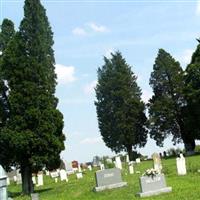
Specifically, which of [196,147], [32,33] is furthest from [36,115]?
[196,147]

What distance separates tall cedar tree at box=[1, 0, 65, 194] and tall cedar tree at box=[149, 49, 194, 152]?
31057 mm

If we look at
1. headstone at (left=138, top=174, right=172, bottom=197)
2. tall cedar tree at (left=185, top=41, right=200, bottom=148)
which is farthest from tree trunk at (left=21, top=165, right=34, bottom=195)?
tall cedar tree at (left=185, top=41, right=200, bottom=148)

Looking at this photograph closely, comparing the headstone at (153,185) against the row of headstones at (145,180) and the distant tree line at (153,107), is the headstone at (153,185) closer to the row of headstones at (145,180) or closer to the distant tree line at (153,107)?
the row of headstones at (145,180)

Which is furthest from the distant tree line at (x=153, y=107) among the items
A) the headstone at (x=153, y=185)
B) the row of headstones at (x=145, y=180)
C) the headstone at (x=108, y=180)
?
the headstone at (x=153, y=185)

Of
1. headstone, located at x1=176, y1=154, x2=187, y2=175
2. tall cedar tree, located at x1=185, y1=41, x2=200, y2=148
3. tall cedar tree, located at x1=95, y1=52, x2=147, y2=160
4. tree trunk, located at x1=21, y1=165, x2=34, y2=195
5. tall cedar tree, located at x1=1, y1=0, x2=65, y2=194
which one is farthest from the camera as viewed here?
tall cedar tree, located at x1=95, y1=52, x2=147, y2=160

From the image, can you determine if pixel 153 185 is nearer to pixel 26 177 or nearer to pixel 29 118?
pixel 29 118

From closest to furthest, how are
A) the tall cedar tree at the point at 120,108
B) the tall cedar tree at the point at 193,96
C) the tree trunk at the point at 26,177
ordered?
the tree trunk at the point at 26,177
the tall cedar tree at the point at 193,96
the tall cedar tree at the point at 120,108

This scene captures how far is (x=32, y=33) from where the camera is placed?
1740 inches

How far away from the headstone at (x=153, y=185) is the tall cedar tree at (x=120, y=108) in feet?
132

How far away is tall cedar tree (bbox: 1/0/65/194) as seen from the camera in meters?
25.6

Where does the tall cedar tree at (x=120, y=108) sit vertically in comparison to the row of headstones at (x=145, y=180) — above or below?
above

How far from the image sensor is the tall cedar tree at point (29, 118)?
2564 centimetres

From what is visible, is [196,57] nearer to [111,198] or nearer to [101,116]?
[101,116]

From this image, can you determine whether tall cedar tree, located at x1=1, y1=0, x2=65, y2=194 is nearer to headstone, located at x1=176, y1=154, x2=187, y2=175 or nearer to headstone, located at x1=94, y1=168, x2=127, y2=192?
headstone, located at x1=94, y1=168, x2=127, y2=192
